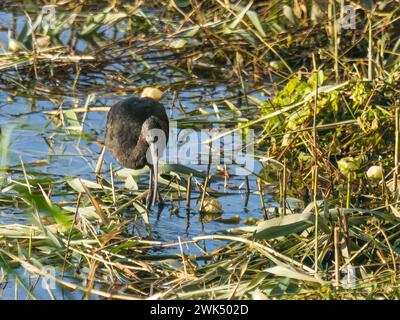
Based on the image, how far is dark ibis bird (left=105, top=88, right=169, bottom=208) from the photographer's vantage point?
18.4ft

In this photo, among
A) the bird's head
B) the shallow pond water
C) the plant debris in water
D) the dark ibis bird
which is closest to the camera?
the plant debris in water

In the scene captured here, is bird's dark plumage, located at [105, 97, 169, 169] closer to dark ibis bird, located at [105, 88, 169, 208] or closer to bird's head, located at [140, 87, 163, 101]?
dark ibis bird, located at [105, 88, 169, 208]

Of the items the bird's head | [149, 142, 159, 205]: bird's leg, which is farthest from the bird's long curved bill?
the bird's head

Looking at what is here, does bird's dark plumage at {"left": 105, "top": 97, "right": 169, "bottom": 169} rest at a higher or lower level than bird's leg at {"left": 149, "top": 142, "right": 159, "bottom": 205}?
higher

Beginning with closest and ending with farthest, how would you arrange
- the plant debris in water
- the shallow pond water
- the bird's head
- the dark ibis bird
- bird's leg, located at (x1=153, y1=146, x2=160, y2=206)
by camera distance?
the plant debris in water
the shallow pond water
bird's leg, located at (x1=153, y1=146, x2=160, y2=206)
the dark ibis bird
the bird's head

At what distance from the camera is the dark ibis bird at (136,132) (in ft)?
18.4

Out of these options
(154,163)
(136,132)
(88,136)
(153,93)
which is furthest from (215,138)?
(153,93)

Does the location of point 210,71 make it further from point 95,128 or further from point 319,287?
point 319,287

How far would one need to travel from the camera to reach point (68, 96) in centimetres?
675

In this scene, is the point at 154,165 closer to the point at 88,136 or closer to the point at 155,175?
the point at 155,175

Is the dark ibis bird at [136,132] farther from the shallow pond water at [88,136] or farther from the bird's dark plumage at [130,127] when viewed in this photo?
the shallow pond water at [88,136]

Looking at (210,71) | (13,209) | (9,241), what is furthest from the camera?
(210,71)
